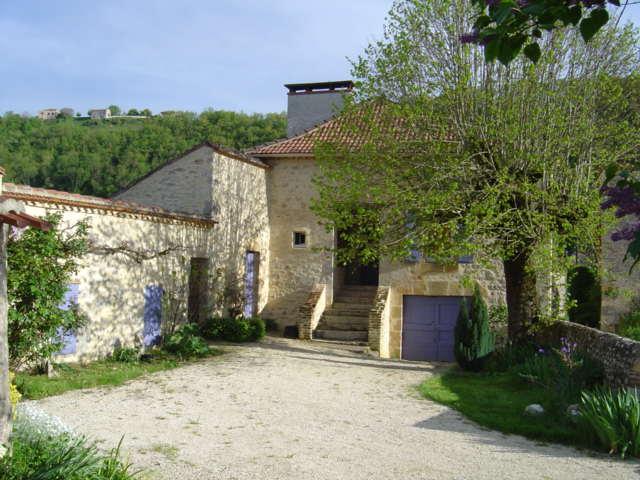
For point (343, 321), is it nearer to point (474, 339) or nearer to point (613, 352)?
point (474, 339)

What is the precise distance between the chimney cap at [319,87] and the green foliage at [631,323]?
34.7 ft

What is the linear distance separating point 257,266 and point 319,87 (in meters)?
6.63

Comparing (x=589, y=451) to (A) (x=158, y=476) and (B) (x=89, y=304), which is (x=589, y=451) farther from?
(B) (x=89, y=304)

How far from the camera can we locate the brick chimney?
1945cm

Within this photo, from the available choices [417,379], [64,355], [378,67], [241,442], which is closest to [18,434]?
[241,442]

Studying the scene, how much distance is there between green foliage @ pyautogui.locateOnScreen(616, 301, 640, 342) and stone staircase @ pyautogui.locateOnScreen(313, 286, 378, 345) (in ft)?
20.0

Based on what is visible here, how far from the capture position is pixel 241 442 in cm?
657

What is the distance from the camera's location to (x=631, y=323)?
14.5 metres

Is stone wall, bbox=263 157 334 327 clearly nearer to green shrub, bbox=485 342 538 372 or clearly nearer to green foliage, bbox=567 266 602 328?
green shrub, bbox=485 342 538 372

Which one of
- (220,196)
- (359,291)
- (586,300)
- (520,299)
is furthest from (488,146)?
(586,300)

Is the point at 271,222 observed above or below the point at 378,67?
below

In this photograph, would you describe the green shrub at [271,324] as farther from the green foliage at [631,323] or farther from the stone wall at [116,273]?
the green foliage at [631,323]

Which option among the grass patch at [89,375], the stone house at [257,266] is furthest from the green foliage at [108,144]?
the grass patch at [89,375]

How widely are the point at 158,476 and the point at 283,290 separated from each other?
39.7 feet
